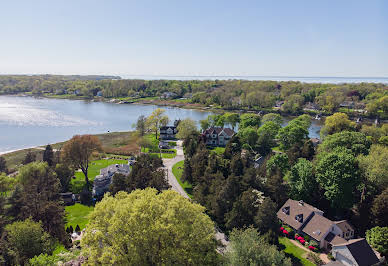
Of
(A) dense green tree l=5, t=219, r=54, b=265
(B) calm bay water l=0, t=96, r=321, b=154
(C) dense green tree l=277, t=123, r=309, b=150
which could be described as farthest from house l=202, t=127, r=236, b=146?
(A) dense green tree l=5, t=219, r=54, b=265

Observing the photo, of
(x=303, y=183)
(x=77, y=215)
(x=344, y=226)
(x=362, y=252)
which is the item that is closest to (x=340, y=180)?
(x=303, y=183)

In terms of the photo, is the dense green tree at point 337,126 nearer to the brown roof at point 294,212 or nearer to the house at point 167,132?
the house at point 167,132

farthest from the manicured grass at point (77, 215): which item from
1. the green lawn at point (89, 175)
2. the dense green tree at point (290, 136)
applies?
the dense green tree at point (290, 136)

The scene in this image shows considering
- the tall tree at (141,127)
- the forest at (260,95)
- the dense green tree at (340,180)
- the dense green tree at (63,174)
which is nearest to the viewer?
the dense green tree at (340,180)

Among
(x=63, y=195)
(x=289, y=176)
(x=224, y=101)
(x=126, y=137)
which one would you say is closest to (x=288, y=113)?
(x=224, y=101)

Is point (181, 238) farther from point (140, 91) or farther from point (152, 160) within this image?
point (140, 91)

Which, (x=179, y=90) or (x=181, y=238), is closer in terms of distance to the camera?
(x=181, y=238)

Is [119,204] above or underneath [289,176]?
above
